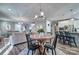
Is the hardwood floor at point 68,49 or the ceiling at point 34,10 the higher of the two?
the ceiling at point 34,10

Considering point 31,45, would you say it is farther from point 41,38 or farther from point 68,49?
point 68,49

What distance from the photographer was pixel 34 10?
2293 mm

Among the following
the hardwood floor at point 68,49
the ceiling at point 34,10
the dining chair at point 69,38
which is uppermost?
the ceiling at point 34,10

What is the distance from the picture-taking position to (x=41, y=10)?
2291 millimetres

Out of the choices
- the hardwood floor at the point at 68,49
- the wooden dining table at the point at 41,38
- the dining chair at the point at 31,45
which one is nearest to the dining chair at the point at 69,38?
the hardwood floor at the point at 68,49

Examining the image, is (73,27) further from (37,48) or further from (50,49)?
(37,48)

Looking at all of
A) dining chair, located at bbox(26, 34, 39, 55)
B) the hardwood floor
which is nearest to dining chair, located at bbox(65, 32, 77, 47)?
the hardwood floor

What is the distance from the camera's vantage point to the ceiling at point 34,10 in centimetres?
227

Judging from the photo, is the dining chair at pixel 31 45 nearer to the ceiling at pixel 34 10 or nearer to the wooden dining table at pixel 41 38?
the wooden dining table at pixel 41 38

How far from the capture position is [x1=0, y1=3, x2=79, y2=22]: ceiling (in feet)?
7.46

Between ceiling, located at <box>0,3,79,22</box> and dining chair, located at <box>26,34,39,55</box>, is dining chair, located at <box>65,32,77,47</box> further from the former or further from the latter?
dining chair, located at <box>26,34,39,55</box>

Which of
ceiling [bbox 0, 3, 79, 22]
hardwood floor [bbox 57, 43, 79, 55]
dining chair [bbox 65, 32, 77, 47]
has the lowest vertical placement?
hardwood floor [bbox 57, 43, 79, 55]

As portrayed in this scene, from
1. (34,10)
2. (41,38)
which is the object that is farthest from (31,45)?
(34,10)
